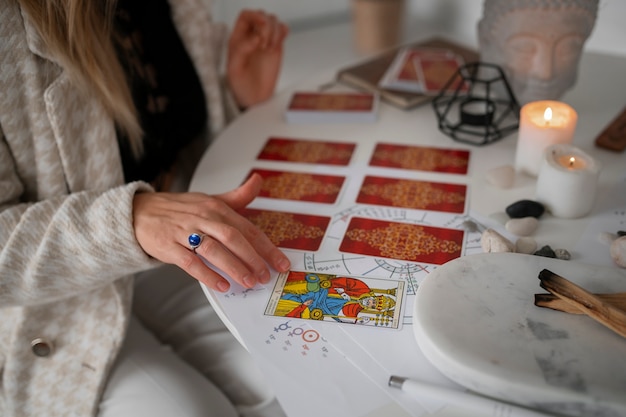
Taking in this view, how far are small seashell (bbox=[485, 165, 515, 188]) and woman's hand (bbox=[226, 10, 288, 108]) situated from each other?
1.52 ft

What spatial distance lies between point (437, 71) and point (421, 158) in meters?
0.30

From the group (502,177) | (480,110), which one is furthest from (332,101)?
(502,177)

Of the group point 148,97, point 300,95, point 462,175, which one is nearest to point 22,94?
point 148,97

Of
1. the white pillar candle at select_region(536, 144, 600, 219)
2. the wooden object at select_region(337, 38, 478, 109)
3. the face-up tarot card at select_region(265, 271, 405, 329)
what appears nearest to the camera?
the face-up tarot card at select_region(265, 271, 405, 329)

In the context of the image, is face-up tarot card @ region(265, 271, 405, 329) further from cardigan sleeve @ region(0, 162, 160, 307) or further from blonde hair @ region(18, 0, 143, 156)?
blonde hair @ region(18, 0, 143, 156)

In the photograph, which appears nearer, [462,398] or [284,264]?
[462,398]

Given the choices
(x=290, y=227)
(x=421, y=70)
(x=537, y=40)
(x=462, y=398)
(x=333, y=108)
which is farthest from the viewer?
(x=421, y=70)

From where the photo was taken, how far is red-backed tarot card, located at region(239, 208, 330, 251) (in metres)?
0.70

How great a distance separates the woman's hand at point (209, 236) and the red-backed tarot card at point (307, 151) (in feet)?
0.58

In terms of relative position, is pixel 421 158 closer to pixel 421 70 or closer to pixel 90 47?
pixel 421 70

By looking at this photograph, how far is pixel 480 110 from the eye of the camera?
0.95 metres

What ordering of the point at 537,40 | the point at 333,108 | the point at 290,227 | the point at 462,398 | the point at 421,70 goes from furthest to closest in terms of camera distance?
1. the point at 421,70
2. the point at 333,108
3. the point at 537,40
4. the point at 290,227
5. the point at 462,398

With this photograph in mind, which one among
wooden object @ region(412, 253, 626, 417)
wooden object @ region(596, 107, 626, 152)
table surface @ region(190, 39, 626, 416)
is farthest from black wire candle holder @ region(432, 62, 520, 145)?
wooden object @ region(412, 253, 626, 417)

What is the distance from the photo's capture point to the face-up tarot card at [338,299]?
1.92ft
